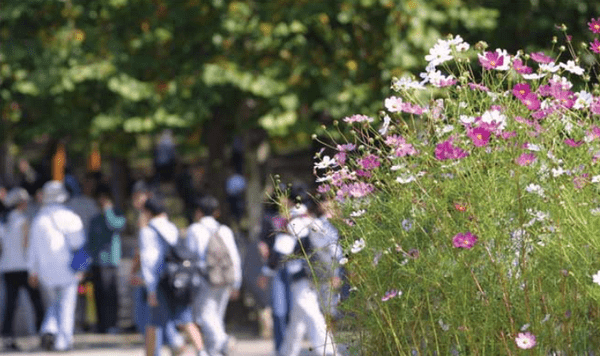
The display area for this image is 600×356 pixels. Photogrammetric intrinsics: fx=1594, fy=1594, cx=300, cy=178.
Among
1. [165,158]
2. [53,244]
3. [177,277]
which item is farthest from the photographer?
[165,158]

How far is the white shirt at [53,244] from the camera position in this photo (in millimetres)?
17250

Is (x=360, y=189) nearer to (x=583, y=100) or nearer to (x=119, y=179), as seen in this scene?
(x=583, y=100)

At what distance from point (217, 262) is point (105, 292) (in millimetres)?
4577

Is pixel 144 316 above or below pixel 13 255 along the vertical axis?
A: below

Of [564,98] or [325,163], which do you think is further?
[325,163]

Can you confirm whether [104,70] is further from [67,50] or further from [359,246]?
[359,246]

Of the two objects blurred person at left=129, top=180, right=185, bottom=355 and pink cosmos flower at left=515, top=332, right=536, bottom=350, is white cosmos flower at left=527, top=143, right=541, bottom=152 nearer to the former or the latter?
pink cosmos flower at left=515, top=332, right=536, bottom=350

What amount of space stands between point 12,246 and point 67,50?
237 cm

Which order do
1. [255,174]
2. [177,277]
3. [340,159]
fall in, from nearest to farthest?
1. [340,159]
2. [177,277]
3. [255,174]

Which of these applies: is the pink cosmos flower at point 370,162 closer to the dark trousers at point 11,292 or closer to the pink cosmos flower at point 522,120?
the pink cosmos flower at point 522,120

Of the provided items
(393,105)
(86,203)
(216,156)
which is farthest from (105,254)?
(393,105)

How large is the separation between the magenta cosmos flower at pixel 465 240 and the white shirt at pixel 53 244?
1150 centimetres

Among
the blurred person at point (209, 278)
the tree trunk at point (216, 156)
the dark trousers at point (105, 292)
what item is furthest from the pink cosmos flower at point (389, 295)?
the tree trunk at point (216, 156)

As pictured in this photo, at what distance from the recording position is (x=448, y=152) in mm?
6367
